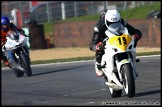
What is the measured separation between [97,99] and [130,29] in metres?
1.45

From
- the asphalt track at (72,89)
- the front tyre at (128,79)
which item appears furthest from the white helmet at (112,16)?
the asphalt track at (72,89)

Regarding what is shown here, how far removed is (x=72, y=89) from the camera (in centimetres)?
1278

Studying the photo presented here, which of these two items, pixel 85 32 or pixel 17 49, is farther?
pixel 85 32

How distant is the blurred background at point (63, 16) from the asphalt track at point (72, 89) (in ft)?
52.8

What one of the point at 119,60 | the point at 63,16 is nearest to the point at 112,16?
the point at 119,60

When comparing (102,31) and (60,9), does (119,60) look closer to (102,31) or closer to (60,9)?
(102,31)

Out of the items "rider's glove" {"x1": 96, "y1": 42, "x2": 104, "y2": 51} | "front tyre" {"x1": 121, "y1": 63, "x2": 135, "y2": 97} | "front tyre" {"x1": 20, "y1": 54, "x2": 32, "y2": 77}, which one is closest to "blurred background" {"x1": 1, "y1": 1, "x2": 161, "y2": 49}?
"front tyre" {"x1": 20, "y1": 54, "x2": 32, "y2": 77}

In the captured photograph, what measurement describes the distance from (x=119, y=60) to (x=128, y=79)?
1.75ft

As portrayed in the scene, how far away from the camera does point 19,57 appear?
1730 centimetres

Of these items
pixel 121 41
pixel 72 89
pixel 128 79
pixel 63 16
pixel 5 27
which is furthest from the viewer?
pixel 63 16

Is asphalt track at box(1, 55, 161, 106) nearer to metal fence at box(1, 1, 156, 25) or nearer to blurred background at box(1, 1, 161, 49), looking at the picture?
blurred background at box(1, 1, 161, 49)

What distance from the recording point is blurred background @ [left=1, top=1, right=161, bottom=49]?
34125 millimetres

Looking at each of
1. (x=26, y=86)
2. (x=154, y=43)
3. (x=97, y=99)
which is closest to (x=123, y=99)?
(x=97, y=99)

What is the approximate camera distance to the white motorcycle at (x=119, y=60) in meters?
10.4
